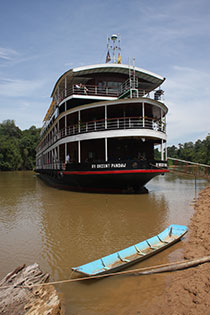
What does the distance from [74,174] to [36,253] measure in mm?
9113

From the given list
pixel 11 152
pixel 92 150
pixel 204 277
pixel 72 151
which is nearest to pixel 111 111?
pixel 92 150

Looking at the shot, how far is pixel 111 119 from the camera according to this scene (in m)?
13.8

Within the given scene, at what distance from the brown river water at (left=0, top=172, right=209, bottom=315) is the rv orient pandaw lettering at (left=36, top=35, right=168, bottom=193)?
1.62m

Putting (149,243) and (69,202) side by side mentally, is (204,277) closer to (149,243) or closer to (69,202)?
(149,243)

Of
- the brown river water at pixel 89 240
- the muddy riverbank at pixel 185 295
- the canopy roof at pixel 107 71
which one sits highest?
the canopy roof at pixel 107 71

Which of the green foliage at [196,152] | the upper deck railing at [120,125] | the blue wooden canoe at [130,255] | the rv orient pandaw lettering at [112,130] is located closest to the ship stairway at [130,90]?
the rv orient pandaw lettering at [112,130]

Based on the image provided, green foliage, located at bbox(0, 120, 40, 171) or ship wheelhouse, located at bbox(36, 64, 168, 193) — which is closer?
ship wheelhouse, located at bbox(36, 64, 168, 193)

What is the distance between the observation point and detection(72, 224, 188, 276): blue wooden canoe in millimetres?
4363

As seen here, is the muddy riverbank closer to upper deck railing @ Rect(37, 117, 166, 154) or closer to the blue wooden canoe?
the blue wooden canoe

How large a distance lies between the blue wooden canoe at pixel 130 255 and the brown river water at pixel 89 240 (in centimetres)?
17

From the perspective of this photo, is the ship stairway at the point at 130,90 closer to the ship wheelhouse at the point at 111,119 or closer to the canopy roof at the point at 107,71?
the ship wheelhouse at the point at 111,119

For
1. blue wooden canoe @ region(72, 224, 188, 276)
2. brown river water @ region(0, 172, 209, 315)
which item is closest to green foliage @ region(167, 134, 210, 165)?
brown river water @ region(0, 172, 209, 315)

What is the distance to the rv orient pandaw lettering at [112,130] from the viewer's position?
13219mm

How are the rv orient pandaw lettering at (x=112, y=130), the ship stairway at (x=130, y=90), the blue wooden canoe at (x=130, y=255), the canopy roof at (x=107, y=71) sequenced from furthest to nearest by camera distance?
1. the canopy roof at (x=107, y=71)
2. the ship stairway at (x=130, y=90)
3. the rv orient pandaw lettering at (x=112, y=130)
4. the blue wooden canoe at (x=130, y=255)
